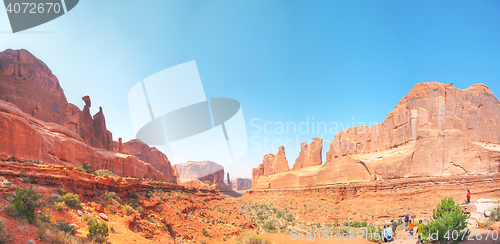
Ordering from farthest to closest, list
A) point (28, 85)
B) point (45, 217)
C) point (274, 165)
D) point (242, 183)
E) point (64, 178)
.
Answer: point (242, 183), point (274, 165), point (28, 85), point (64, 178), point (45, 217)

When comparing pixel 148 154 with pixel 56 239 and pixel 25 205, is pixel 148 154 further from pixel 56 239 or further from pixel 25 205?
pixel 56 239

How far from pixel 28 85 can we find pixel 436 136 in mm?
53336

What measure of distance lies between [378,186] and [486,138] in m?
15.5

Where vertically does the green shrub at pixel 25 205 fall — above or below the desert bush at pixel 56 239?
above

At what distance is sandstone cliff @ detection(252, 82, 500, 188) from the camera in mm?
27141

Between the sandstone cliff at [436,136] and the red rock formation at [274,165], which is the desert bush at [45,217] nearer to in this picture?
the sandstone cliff at [436,136]

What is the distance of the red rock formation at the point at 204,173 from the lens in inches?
4580

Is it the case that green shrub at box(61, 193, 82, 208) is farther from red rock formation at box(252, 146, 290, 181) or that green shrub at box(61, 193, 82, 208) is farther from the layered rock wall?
red rock formation at box(252, 146, 290, 181)

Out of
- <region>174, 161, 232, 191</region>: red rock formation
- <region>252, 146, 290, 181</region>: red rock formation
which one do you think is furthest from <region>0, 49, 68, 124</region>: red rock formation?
<region>174, 161, 232, 191</region>: red rock formation

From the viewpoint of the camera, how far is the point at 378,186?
3139 centimetres

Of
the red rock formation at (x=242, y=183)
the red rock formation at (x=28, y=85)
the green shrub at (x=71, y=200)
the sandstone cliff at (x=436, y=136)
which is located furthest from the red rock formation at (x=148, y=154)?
the red rock formation at (x=242, y=183)

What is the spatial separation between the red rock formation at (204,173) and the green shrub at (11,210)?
108761mm

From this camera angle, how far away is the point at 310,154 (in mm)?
59406

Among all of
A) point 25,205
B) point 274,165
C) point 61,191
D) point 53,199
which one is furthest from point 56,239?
point 274,165
